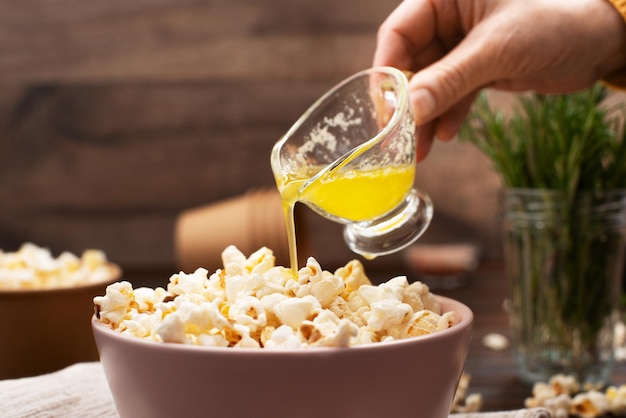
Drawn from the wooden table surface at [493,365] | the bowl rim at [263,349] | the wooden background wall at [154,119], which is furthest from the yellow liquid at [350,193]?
the wooden background wall at [154,119]

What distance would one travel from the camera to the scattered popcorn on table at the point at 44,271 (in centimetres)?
96

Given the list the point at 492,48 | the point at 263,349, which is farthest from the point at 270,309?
the point at 492,48

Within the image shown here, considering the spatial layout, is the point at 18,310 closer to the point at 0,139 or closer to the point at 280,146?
the point at 280,146

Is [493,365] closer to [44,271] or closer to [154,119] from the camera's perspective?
[44,271]

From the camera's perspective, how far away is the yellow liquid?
2.32 feet

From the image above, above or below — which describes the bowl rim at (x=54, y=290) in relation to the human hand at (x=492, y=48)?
below

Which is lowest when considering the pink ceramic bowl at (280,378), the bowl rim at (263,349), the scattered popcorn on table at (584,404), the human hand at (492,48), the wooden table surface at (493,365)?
the wooden table surface at (493,365)

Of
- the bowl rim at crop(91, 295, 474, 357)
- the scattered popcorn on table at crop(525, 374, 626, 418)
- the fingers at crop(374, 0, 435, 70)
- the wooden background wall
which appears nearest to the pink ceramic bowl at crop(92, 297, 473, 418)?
the bowl rim at crop(91, 295, 474, 357)

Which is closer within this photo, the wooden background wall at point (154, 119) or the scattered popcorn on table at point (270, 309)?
the scattered popcorn on table at point (270, 309)

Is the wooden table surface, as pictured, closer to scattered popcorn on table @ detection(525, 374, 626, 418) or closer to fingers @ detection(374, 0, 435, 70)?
scattered popcorn on table @ detection(525, 374, 626, 418)

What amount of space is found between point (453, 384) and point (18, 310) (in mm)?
534

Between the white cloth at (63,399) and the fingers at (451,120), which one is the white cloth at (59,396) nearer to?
the white cloth at (63,399)

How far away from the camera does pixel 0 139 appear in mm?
2299

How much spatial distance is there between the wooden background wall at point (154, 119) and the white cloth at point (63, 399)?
1443mm
